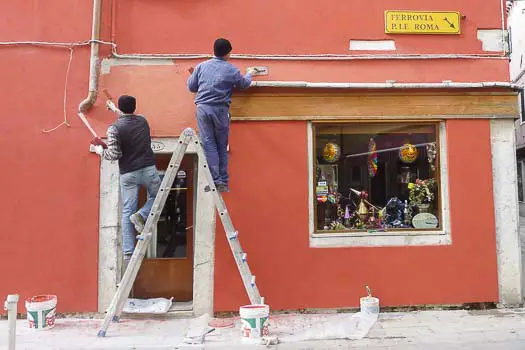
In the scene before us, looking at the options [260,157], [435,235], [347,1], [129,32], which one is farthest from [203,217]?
[347,1]

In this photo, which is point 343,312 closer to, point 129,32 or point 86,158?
point 86,158

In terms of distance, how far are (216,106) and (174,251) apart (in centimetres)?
209

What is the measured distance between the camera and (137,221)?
4.74 m

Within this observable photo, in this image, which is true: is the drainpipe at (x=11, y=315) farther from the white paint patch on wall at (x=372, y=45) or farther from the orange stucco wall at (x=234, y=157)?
the white paint patch on wall at (x=372, y=45)

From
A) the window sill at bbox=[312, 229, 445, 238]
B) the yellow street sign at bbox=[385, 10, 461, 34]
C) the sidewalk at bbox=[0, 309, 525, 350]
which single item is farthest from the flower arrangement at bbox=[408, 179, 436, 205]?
the yellow street sign at bbox=[385, 10, 461, 34]

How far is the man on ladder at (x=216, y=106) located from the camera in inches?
192

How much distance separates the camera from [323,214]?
5922 mm

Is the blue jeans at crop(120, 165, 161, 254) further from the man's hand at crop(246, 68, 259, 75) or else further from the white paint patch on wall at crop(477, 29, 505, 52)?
the white paint patch on wall at crop(477, 29, 505, 52)

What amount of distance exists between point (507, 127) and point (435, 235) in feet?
5.53

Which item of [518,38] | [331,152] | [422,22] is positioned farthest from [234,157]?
[518,38]

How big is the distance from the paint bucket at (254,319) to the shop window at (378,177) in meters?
1.72

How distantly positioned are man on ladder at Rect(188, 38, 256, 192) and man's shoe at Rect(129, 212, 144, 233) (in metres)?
0.87

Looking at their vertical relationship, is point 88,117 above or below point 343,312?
above

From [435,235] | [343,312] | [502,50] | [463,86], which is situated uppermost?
[502,50]
